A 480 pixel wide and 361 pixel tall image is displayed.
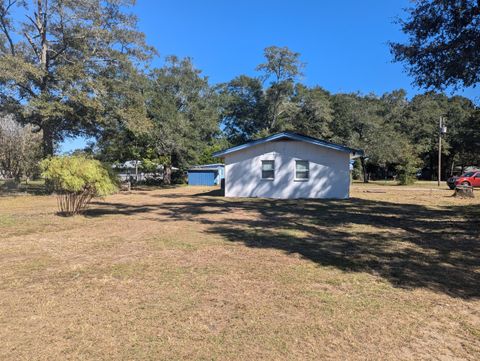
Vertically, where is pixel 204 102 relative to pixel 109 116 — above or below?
above

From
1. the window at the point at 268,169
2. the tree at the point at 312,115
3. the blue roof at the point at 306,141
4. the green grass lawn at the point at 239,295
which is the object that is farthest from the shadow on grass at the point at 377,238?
the tree at the point at 312,115

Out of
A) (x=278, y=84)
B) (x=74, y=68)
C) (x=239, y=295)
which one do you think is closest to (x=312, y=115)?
(x=278, y=84)

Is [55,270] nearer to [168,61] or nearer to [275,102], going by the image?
[168,61]

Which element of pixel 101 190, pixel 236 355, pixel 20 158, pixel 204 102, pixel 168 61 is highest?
pixel 168 61

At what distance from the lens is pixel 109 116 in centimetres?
2347

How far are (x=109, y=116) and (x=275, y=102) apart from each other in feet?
88.0

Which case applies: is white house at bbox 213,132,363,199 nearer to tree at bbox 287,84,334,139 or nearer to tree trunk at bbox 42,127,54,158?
tree trunk at bbox 42,127,54,158

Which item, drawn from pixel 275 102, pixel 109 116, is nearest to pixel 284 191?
pixel 109 116

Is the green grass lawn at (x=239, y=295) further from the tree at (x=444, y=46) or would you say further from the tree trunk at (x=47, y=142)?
the tree trunk at (x=47, y=142)

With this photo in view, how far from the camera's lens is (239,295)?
14.1 feet

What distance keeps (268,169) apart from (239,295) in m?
15.5

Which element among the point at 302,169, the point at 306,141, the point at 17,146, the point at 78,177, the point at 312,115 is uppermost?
the point at 312,115

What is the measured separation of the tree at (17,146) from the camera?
40.0 metres

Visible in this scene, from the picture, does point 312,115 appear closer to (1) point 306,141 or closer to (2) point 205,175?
(2) point 205,175
